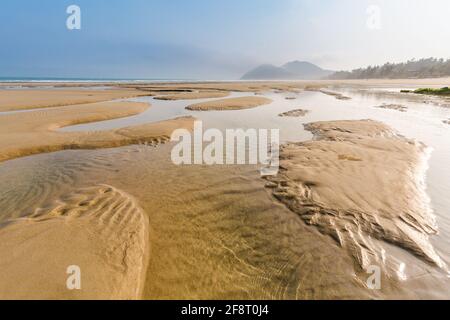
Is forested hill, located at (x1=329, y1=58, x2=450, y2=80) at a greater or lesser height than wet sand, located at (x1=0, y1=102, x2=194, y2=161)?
greater

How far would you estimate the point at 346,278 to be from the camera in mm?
3143

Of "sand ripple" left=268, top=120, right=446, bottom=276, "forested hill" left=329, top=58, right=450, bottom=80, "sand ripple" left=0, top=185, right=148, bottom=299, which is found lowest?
"sand ripple" left=0, top=185, right=148, bottom=299

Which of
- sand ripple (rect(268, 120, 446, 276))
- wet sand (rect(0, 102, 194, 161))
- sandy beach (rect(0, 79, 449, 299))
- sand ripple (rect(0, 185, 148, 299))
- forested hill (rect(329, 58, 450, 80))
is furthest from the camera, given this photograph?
forested hill (rect(329, 58, 450, 80))

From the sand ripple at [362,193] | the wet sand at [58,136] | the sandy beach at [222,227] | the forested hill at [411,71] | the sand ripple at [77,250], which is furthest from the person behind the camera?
the forested hill at [411,71]

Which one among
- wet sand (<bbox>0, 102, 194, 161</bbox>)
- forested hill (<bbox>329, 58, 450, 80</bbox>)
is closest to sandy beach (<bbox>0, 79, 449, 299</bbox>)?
wet sand (<bbox>0, 102, 194, 161</bbox>)

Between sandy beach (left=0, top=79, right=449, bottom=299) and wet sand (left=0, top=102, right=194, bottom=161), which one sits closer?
sandy beach (left=0, top=79, right=449, bottom=299)

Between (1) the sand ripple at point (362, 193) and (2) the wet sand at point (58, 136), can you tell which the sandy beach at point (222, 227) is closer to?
(1) the sand ripple at point (362, 193)

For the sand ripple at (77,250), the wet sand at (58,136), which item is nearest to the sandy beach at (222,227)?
the sand ripple at (77,250)

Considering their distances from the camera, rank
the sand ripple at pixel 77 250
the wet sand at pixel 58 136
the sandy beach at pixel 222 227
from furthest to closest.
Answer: the wet sand at pixel 58 136
the sandy beach at pixel 222 227
the sand ripple at pixel 77 250

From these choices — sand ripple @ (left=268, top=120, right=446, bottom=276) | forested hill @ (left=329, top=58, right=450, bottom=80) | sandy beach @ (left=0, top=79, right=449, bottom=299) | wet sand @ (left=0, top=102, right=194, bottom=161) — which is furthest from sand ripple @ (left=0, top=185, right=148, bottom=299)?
forested hill @ (left=329, top=58, right=450, bottom=80)

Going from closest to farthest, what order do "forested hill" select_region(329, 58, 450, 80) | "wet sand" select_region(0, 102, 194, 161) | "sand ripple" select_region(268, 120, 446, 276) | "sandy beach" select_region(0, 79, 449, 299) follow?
"sandy beach" select_region(0, 79, 449, 299) → "sand ripple" select_region(268, 120, 446, 276) → "wet sand" select_region(0, 102, 194, 161) → "forested hill" select_region(329, 58, 450, 80)

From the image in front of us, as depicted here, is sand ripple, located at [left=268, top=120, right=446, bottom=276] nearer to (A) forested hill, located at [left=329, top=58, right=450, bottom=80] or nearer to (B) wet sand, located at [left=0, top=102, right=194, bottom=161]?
(B) wet sand, located at [left=0, top=102, right=194, bottom=161]

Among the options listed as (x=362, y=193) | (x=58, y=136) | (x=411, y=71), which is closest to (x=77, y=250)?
(x=362, y=193)

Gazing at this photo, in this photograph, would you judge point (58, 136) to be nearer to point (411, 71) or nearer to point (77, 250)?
point (77, 250)
